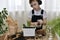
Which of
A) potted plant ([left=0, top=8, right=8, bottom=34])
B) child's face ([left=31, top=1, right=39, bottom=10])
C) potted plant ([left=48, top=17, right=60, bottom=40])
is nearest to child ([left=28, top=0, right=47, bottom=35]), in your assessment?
child's face ([left=31, top=1, right=39, bottom=10])

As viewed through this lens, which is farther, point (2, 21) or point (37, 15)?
point (37, 15)

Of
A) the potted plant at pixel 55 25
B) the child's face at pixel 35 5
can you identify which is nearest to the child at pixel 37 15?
the child's face at pixel 35 5

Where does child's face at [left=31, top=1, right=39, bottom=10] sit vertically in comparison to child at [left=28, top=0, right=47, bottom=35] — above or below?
above

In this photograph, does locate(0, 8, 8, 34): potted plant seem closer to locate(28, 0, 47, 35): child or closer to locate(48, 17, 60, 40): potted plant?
locate(28, 0, 47, 35): child

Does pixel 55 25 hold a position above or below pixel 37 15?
below

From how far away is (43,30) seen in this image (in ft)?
5.70

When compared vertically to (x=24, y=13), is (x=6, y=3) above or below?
above

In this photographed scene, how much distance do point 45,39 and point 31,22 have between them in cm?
31

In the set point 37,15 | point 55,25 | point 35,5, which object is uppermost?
point 35,5

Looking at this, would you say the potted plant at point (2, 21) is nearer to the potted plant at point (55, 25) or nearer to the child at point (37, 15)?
the child at point (37, 15)

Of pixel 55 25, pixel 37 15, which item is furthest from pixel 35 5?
pixel 55 25

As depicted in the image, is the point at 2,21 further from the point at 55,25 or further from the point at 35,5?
the point at 55,25

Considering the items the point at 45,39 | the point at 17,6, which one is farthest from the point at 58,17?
the point at 17,6

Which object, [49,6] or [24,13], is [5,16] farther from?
[49,6]
